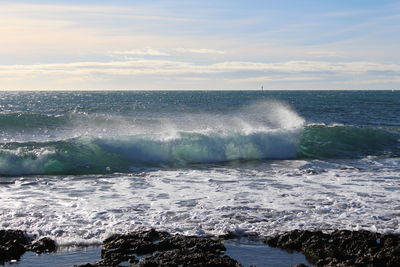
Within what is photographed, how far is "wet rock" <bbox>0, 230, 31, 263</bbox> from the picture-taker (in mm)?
8195

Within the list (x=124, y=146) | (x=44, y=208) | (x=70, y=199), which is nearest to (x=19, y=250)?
(x=44, y=208)

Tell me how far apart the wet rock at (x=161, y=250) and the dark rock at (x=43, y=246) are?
2.76 feet

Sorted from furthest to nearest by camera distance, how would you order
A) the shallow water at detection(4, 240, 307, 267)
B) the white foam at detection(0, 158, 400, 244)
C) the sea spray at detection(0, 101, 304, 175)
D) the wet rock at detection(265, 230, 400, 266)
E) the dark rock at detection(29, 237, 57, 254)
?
the sea spray at detection(0, 101, 304, 175) < the white foam at detection(0, 158, 400, 244) < the dark rock at detection(29, 237, 57, 254) < the shallow water at detection(4, 240, 307, 267) < the wet rock at detection(265, 230, 400, 266)

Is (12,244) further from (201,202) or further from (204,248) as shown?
(201,202)

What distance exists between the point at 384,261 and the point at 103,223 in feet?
16.7

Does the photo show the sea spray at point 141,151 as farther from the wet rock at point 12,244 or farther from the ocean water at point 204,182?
the wet rock at point 12,244

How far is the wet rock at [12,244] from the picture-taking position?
820cm

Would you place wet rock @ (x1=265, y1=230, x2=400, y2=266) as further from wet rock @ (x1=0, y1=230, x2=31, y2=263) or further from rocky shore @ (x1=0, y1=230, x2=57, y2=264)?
wet rock @ (x1=0, y1=230, x2=31, y2=263)

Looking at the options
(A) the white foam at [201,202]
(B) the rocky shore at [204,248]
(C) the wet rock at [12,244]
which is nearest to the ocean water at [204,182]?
(A) the white foam at [201,202]

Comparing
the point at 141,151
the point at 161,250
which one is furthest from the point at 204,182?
the point at 141,151

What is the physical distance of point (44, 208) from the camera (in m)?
11.1

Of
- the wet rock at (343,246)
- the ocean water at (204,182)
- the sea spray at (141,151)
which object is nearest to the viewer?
the wet rock at (343,246)

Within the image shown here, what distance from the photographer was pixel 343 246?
8305 millimetres

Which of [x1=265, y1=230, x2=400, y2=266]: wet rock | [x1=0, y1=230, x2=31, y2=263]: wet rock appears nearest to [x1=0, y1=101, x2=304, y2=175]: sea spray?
[x1=0, y1=230, x2=31, y2=263]: wet rock
